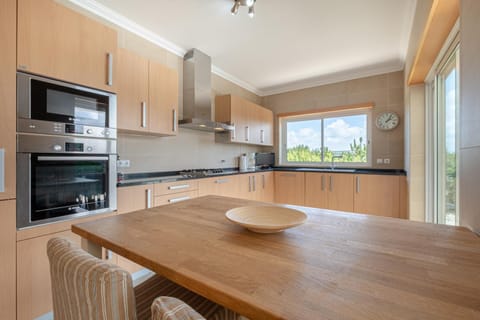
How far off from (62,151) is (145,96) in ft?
3.07

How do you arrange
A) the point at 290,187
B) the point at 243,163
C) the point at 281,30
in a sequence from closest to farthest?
1. the point at 281,30
2. the point at 290,187
3. the point at 243,163

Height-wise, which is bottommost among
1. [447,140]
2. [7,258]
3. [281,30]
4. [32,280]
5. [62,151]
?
[32,280]

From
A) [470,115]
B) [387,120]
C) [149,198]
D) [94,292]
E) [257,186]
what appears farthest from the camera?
[257,186]

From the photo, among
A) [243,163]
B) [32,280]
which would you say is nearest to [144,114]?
[32,280]

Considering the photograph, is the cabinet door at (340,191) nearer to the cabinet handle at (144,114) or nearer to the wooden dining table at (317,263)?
the wooden dining table at (317,263)

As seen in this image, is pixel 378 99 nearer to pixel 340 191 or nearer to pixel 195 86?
pixel 340 191

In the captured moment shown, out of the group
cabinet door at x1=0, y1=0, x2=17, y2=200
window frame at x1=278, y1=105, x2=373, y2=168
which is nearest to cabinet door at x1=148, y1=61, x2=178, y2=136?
cabinet door at x1=0, y1=0, x2=17, y2=200

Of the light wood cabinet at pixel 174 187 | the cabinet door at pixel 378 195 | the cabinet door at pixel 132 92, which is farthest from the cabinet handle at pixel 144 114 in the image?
the cabinet door at pixel 378 195

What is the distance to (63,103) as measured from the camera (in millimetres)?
1479

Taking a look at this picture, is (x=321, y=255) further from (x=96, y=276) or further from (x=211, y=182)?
(x=211, y=182)

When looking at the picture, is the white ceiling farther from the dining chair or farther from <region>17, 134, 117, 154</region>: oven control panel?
the dining chair

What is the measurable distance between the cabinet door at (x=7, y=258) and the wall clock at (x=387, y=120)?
4440mm

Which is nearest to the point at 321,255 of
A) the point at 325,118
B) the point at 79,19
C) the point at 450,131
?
the point at 450,131

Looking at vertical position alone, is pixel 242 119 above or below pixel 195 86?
below
